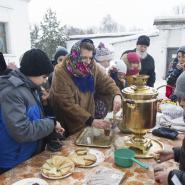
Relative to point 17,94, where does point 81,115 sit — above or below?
below

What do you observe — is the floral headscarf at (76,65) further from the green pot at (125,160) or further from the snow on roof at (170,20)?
the snow on roof at (170,20)

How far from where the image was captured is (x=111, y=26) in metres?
32.0

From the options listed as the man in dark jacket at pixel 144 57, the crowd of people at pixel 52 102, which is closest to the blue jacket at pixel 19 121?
the crowd of people at pixel 52 102

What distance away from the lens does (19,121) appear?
4.44 ft

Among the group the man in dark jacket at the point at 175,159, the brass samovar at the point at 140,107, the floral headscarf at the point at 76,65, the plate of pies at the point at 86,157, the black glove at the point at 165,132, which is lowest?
the plate of pies at the point at 86,157

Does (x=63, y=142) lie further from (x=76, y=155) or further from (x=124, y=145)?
(x=124, y=145)

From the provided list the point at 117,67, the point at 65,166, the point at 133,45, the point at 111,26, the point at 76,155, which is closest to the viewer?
the point at 65,166

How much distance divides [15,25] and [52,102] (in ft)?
20.7

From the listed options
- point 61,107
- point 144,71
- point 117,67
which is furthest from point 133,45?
point 61,107

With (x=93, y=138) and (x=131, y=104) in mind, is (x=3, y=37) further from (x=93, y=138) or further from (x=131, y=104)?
(x=131, y=104)

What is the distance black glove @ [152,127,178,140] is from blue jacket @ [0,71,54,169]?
734mm

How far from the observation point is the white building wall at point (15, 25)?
716cm

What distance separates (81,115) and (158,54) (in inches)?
245

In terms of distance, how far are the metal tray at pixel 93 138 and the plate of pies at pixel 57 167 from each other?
260 mm
